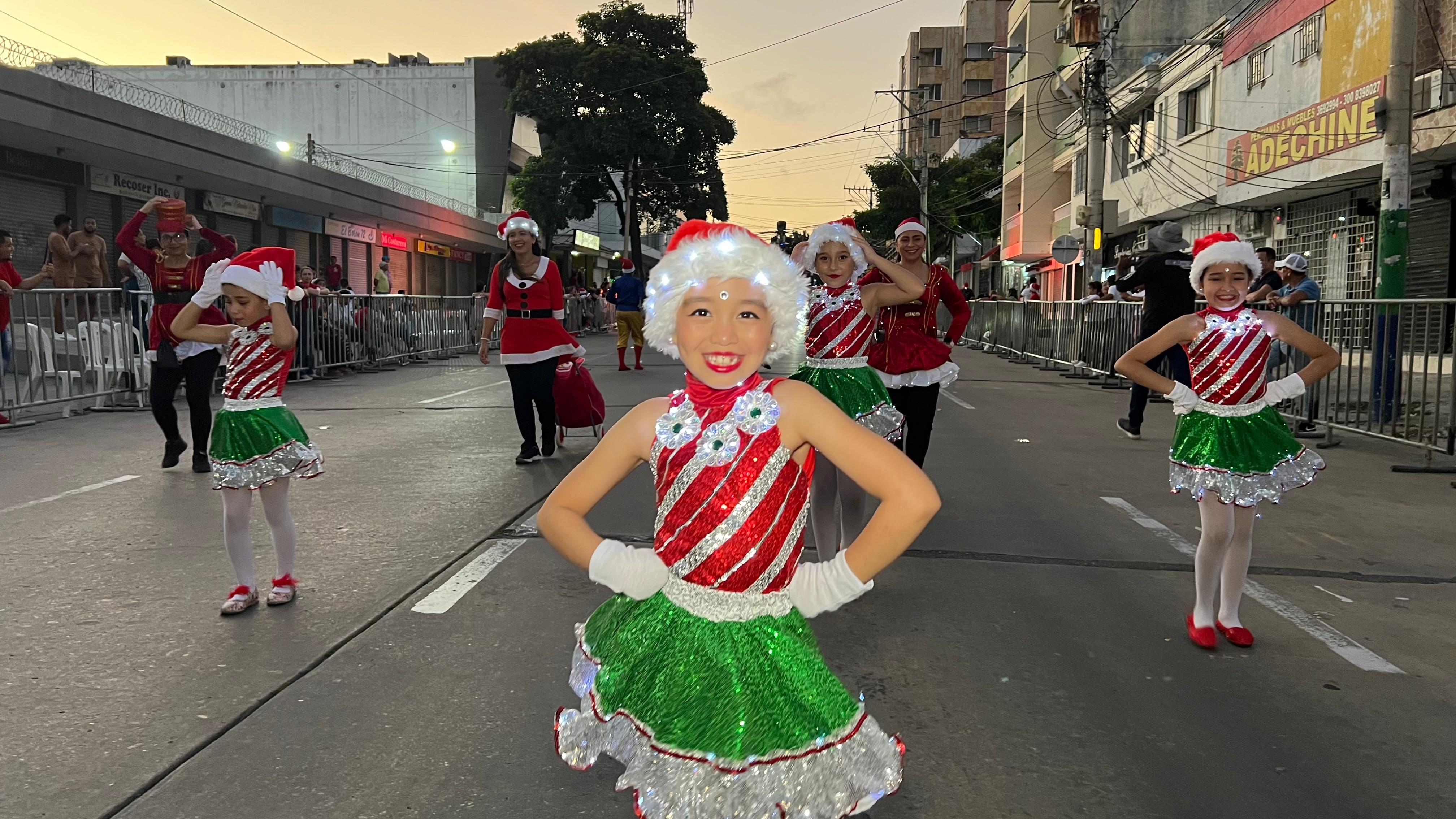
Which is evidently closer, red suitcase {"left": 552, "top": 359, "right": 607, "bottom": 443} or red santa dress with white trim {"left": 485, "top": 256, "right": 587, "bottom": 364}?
red santa dress with white trim {"left": 485, "top": 256, "right": 587, "bottom": 364}

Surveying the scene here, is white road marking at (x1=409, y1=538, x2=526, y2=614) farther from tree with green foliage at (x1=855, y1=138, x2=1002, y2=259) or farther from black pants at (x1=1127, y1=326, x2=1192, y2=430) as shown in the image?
tree with green foliage at (x1=855, y1=138, x2=1002, y2=259)

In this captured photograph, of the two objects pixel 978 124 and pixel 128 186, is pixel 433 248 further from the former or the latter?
pixel 978 124

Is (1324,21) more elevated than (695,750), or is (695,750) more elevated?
(1324,21)

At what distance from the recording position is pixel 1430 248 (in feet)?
61.0

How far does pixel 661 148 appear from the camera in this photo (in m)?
44.9

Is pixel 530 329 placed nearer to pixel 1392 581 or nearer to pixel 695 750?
pixel 1392 581

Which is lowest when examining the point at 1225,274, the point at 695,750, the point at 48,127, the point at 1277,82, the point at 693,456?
the point at 695,750

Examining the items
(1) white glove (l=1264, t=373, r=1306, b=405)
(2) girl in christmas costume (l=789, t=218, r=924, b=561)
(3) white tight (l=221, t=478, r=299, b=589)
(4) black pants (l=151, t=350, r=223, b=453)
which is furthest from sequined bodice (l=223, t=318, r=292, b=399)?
(1) white glove (l=1264, t=373, r=1306, b=405)

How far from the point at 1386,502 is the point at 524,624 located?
6323mm

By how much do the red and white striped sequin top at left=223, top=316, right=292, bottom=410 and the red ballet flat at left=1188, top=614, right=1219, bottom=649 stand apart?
3933 millimetres

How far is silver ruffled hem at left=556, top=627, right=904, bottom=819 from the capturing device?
6.82 feet

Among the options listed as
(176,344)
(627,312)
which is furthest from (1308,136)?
(176,344)

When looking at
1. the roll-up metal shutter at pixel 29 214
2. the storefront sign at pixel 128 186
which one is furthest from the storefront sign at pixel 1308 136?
the roll-up metal shutter at pixel 29 214

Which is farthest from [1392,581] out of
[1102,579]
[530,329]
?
[530,329]
